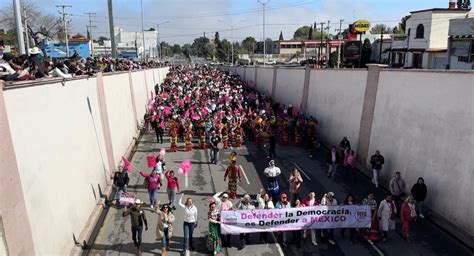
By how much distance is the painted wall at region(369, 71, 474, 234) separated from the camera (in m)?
12.0

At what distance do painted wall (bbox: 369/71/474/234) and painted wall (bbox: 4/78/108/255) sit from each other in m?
10.6

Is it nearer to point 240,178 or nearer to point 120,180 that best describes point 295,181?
point 240,178

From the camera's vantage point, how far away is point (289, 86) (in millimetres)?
35781

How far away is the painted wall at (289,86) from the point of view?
32250 mm

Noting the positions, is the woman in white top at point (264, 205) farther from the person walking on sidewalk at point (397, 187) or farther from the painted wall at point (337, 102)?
the painted wall at point (337, 102)

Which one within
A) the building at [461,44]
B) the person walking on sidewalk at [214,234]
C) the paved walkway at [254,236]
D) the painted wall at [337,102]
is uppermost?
the building at [461,44]

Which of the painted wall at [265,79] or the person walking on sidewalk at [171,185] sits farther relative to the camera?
the painted wall at [265,79]

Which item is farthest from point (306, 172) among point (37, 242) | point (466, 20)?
point (466, 20)

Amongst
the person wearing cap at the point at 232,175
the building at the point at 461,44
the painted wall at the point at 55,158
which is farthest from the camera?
the building at the point at 461,44

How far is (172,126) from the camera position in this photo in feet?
73.3

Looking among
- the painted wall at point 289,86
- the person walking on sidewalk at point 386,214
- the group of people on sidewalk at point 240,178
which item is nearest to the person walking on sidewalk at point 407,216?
the group of people on sidewalk at point 240,178

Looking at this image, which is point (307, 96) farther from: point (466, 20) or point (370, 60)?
point (370, 60)

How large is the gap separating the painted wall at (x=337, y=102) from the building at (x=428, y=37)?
19.1 metres

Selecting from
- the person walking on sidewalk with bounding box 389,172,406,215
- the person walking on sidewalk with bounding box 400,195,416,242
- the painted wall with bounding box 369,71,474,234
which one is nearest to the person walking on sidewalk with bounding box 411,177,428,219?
the painted wall with bounding box 369,71,474,234
